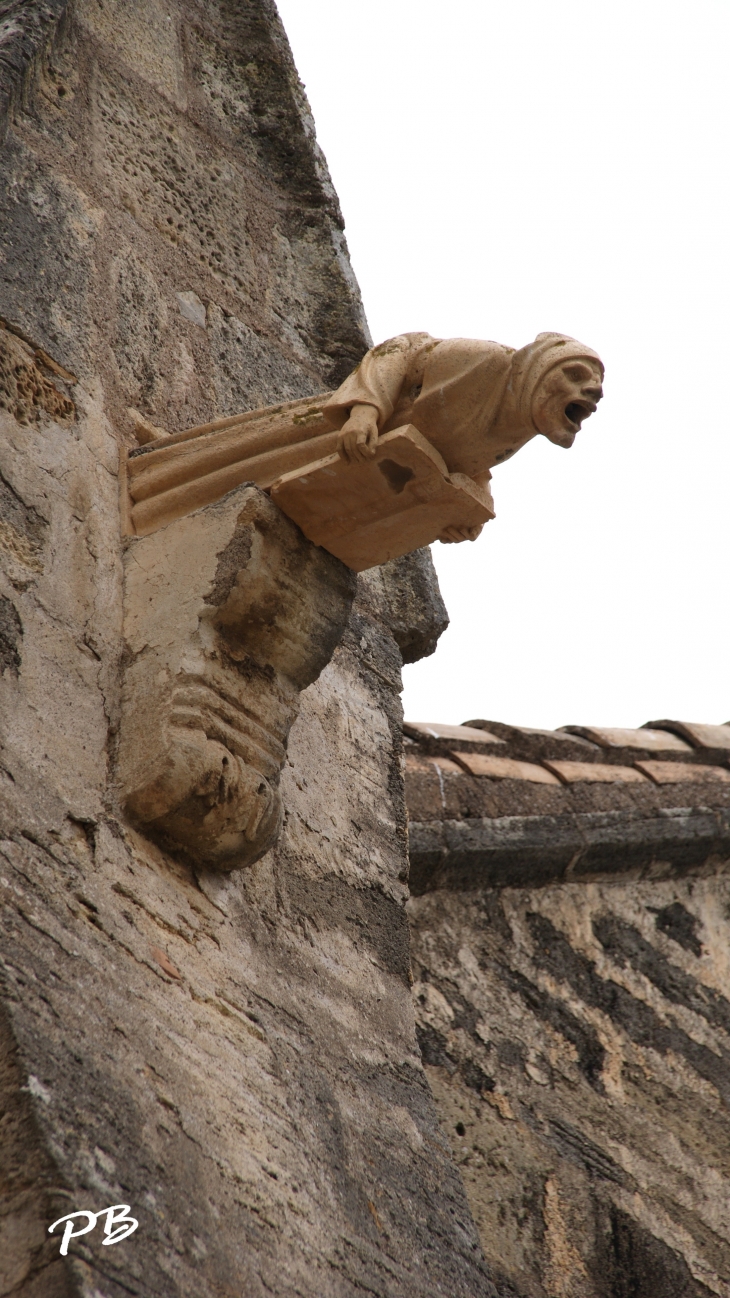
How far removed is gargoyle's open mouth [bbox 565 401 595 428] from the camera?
2162mm

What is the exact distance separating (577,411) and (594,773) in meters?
1.87

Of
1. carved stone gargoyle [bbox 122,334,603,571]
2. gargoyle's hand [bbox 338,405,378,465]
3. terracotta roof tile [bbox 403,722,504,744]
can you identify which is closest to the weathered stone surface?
terracotta roof tile [bbox 403,722,504,744]

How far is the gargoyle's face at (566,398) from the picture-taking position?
2.16m

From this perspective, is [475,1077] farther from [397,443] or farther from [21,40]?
[21,40]

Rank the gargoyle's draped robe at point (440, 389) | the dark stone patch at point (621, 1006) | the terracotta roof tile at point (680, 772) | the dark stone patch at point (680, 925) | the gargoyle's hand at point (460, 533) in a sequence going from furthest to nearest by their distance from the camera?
1. the terracotta roof tile at point (680, 772)
2. the dark stone patch at point (680, 925)
3. the dark stone patch at point (621, 1006)
4. the gargoyle's hand at point (460, 533)
5. the gargoyle's draped robe at point (440, 389)

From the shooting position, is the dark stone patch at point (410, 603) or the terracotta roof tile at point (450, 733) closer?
the dark stone patch at point (410, 603)

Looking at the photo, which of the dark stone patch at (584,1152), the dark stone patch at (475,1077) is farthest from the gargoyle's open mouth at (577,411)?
the dark stone patch at (584,1152)

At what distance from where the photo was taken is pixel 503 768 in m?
3.71

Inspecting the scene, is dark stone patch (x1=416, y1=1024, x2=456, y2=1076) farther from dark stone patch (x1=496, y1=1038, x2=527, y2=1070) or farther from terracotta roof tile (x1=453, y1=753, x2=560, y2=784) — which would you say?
terracotta roof tile (x1=453, y1=753, x2=560, y2=784)

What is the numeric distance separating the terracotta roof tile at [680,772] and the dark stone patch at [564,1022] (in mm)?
809

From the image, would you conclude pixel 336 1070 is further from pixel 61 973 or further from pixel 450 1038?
pixel 450 1038

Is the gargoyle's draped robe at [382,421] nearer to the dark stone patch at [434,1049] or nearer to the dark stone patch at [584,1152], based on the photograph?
the dark stone patch at [434,1049]

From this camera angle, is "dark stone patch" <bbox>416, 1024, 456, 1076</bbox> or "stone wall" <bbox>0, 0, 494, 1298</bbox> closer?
"stone wall" <bbox>0, 0, 494, 1298</bbox>

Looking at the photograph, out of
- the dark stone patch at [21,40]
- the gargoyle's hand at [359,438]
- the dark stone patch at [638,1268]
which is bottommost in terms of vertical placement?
the dark stone patch at [638,1268]
